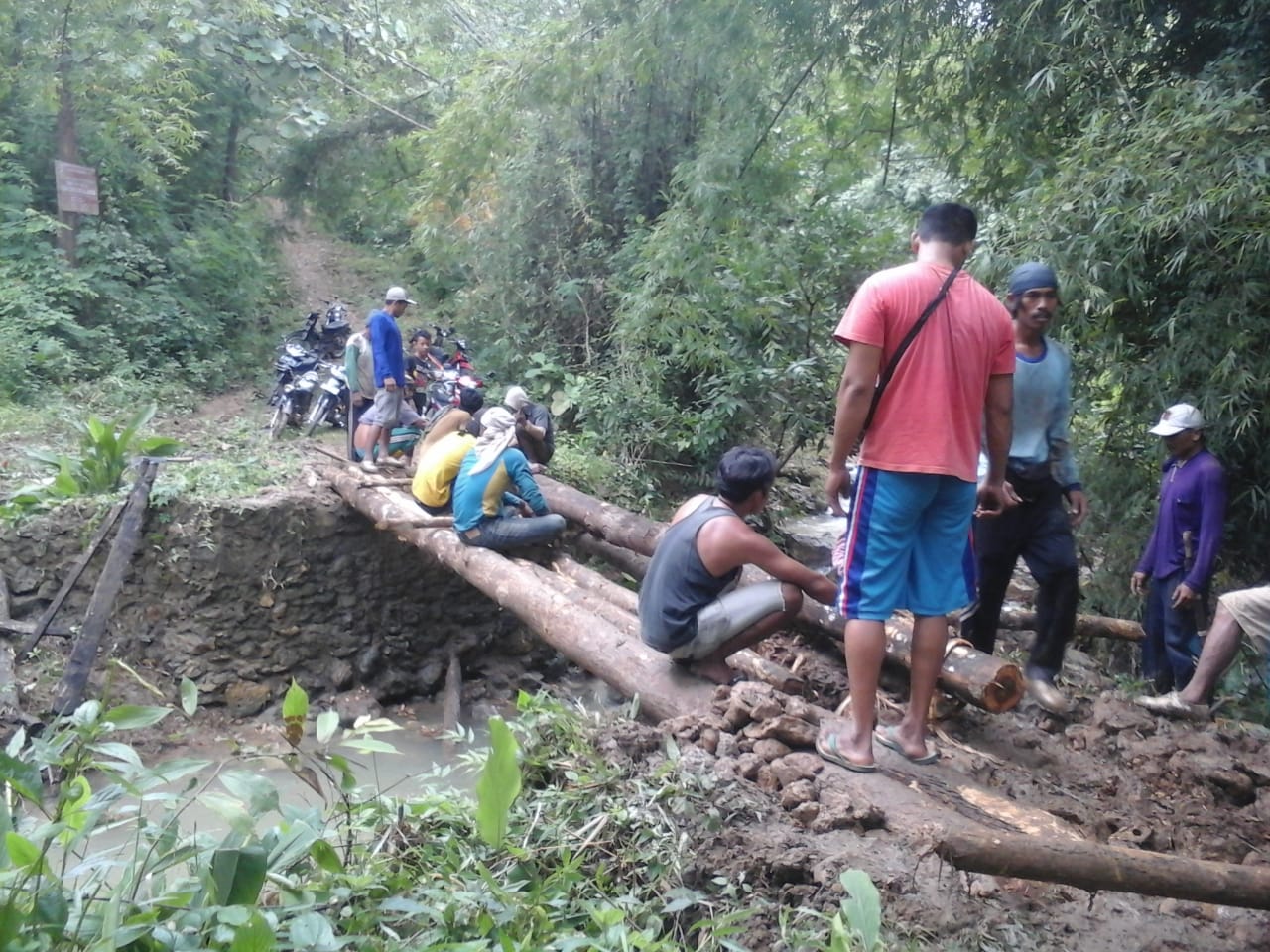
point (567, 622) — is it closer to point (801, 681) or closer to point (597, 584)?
point (801, 681)

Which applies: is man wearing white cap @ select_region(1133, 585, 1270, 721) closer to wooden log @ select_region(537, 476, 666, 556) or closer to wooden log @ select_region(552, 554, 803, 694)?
wooden log @ select_region(552, 554, 803, 694)

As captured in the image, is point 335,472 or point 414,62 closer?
point 335,472

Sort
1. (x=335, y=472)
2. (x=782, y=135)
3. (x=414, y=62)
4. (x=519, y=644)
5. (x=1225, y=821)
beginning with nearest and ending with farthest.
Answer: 1. (x=1225, y=821)
2. (x=335, y=472)
3. (x=519, y=644)
4. (x=782, y=135)
5. (x=414, y=62)

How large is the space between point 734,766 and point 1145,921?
1162 mm

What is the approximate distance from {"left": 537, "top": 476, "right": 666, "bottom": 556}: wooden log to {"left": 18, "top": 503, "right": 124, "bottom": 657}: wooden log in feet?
9.95

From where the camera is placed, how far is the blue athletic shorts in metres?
2.94

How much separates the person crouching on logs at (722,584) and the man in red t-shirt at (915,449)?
624mm

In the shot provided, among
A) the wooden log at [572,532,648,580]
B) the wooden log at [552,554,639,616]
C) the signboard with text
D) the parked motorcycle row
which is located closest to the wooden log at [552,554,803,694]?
the wooden log at [552,554,639,616]

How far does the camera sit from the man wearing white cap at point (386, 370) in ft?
26.3

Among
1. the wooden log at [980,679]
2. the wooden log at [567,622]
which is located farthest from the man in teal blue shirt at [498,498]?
the wooden log at [980,679]

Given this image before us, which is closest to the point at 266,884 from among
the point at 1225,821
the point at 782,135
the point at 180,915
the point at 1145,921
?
the point at 180,915

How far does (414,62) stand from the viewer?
48.6 ft

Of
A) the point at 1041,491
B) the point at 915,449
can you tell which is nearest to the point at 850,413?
the point at 915,449

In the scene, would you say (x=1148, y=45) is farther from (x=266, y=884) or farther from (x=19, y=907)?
(x=19, y=907)
